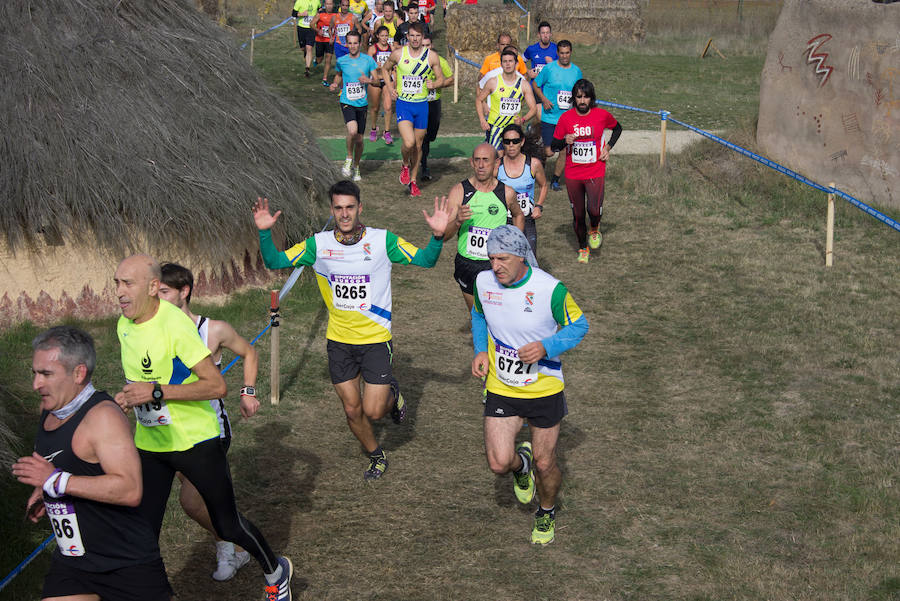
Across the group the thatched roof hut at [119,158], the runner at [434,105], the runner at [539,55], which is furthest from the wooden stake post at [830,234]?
the thatched roof hut at [119,158]

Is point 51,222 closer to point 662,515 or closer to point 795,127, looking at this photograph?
point 662,515

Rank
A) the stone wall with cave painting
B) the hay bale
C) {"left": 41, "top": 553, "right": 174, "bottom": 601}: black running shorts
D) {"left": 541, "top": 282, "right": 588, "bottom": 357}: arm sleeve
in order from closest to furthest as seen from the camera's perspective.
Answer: {"left": 41, "top": 553, "right": 174, "bottom": 601}: black running shorts < {"left": 541, "top": 282, "right": 588, "bottom": 357}: arm sleeve < the stone wall with cave painting < the hay bale

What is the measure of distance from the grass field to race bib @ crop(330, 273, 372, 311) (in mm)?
1346

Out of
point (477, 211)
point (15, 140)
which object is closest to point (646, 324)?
point (477, 211)

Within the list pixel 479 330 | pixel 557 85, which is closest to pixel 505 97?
pixel 557 85

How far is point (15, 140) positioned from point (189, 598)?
5.86m

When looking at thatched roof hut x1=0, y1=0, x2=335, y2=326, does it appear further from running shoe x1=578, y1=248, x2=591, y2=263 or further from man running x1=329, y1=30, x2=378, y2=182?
running shoe x1=578, y1=248, x2=591, y2=263

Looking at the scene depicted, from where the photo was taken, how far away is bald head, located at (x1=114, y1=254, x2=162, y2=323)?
5012 mm

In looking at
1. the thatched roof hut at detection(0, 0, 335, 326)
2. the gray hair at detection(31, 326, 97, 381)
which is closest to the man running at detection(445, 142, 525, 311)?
the thatched roof hut at detection(0, 0, 335, 326)

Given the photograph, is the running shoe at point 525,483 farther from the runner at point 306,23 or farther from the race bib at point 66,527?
the runner at point 306,23

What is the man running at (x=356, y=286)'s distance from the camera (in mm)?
7035

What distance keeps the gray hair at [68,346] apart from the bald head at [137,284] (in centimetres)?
63

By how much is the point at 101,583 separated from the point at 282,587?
1399 millimetres

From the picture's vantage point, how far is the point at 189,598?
6.05 m
